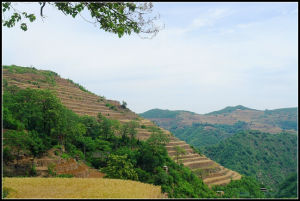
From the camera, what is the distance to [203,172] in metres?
33.0

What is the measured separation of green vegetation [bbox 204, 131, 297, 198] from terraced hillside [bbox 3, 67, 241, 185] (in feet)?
41.5

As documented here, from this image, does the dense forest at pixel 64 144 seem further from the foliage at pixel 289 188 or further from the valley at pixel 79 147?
the foliage at pixel 289 188

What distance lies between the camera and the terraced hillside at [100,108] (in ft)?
112

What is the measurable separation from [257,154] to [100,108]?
1319 inches

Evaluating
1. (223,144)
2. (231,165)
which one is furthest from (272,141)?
(231,165)

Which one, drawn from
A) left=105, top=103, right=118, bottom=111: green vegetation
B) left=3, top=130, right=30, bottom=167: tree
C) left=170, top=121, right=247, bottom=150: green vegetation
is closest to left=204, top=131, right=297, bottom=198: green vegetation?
left=105, top=103, right=118, bottom=111: green vegetation

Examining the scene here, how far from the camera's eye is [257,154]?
54.6 m

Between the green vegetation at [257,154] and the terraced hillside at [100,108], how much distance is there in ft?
41.5

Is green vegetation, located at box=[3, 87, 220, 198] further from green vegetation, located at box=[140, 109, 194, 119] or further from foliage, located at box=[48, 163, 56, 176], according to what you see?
green vegetation, located at box=[140, 109, 194, 119]

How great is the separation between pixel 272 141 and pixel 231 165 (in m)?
14.5

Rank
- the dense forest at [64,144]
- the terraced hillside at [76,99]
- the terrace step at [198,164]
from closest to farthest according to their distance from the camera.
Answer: the dense forest at [64,144] → the terrace step at [198,164] → the terraced hillside at [76,99]

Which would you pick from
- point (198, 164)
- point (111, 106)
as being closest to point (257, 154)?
point (198, 164)

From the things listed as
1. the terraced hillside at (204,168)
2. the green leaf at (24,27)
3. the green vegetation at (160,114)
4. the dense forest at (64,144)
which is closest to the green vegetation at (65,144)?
the dense forest at (64,144)

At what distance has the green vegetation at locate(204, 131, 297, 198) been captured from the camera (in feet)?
157
